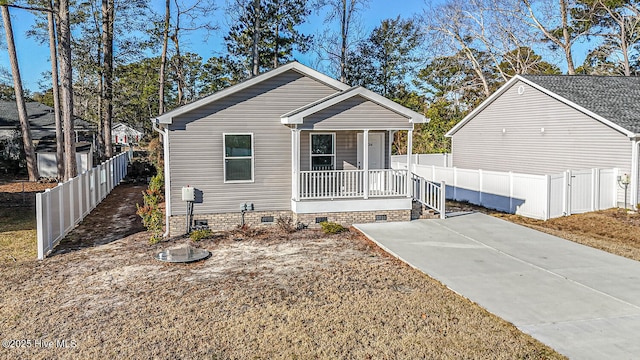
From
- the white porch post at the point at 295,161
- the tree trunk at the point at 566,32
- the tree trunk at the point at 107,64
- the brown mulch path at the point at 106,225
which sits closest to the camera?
the brown mulch path at the point at 106,225

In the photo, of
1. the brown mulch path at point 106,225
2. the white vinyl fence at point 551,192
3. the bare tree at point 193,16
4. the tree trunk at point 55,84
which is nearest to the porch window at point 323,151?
the brown mulch path at point 106,225

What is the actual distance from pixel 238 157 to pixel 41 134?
22756 mm

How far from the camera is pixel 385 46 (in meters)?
35.5

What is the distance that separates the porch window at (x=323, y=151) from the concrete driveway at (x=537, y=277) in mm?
2266

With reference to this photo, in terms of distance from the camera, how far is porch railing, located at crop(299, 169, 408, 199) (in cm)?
1179

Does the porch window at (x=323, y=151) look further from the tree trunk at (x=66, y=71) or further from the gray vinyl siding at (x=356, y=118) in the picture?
the tree trunk at (x=66, y=71)

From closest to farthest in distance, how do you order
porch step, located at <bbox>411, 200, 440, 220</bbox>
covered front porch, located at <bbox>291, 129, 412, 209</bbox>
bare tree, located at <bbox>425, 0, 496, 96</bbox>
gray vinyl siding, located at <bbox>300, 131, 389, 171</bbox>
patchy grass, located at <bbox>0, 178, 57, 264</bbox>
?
patchy grass, located at <bbox>0, 178, 57, 264</bbox>, covered front porch, located at <bbox>291, 129, 412, 209</bbox>, porch step, located at <bbox>411, 200, 440, 220</bbox>, gray vinyl siding, located at <bbox>300, 131, 389, 171</bbox>, bare tree, located at <bbox>425, 0, 496, 96</bbox>

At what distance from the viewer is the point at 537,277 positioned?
7574mm

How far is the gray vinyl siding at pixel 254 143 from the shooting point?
11242 millimetres

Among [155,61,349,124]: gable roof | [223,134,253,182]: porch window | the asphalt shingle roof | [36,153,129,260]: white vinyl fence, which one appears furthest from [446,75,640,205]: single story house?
[36,153,129,260]: white vinyl fence

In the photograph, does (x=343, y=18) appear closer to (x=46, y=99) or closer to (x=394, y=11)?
(x=394, y=11)

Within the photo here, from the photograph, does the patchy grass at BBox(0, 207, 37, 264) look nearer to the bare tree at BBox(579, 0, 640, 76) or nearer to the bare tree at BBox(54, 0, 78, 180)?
the bare tree at BBox(54, 0, 78, 180)

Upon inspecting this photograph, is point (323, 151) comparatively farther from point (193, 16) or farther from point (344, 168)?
point (193, 16)

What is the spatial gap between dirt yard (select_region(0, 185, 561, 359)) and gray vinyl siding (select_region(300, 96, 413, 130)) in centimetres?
358
